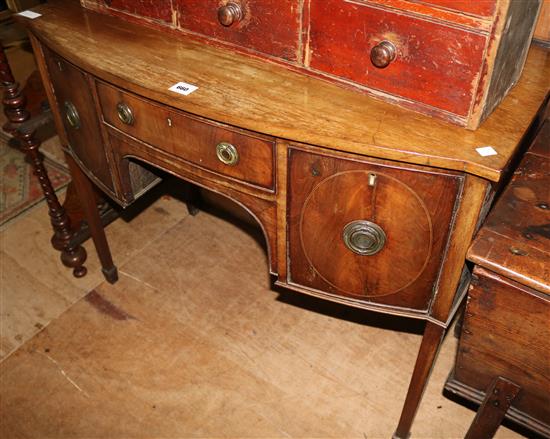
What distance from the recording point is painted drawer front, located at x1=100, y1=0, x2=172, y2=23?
168 centimetres

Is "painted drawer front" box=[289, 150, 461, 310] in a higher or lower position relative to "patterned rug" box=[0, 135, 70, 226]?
higher

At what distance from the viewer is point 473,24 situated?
1.17 m

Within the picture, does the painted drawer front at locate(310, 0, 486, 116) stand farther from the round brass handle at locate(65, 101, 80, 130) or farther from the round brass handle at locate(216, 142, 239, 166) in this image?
the round brass handle at locate(65, 101, 80, 130)

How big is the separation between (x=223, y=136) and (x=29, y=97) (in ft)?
7.12

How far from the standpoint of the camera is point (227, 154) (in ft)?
4.79

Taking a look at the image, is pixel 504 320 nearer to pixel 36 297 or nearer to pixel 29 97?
pixel 36 297

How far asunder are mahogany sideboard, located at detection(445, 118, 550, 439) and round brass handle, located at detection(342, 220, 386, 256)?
0.73 ft

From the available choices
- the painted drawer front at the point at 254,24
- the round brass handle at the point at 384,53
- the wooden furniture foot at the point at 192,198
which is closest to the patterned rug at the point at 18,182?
the wooden furniture foot at the point at 192,198

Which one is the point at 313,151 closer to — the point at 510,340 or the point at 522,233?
the point at 522,233

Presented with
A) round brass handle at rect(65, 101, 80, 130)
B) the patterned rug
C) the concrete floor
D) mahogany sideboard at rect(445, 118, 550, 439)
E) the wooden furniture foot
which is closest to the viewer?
mahogany sideboard at rect(445, 118, 550, 439)

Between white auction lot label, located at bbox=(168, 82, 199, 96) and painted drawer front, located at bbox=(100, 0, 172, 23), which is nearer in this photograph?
white auction lot label, located at bbox=(168, 82, 199, 96)

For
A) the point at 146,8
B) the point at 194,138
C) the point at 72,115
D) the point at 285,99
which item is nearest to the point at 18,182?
the point at 72,115

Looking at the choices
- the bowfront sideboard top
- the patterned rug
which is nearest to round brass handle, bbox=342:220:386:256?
the bowfront sideboard top

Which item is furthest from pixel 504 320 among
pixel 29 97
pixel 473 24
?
pixel 29 97
